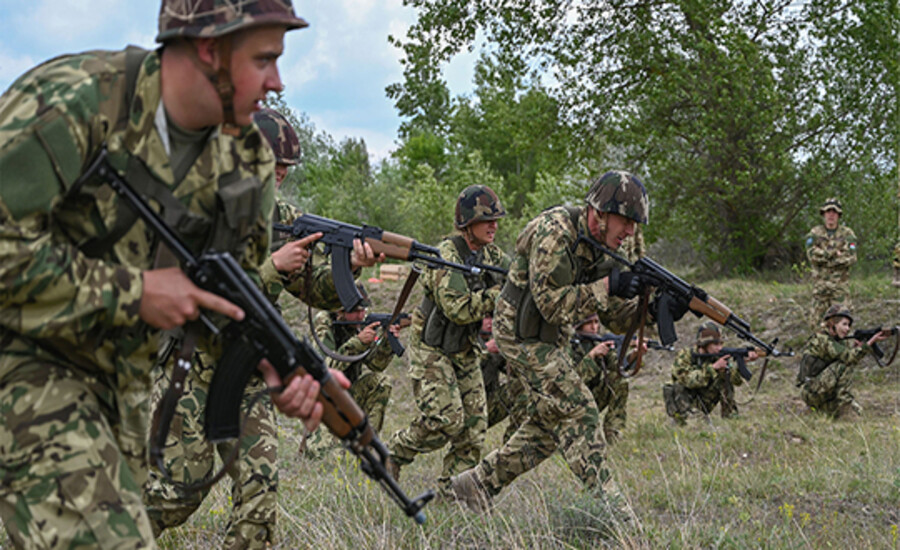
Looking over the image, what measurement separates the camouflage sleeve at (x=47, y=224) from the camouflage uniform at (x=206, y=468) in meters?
1.88

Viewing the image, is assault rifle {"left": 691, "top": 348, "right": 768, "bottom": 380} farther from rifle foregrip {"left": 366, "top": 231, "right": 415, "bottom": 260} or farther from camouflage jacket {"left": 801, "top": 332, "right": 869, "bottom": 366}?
rifle foregrip {"left": 366, "top": 231, "right": 415, "bottom": 260}

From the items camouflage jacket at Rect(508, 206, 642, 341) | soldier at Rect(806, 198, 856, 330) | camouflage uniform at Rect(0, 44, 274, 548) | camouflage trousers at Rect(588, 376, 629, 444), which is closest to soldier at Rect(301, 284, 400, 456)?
camouflage trousers at Rect(588, 376, 629, 444)

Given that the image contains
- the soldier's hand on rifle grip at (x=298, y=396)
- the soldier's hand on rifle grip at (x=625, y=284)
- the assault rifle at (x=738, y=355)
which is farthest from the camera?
the assault rifle at (x=738, y=355)

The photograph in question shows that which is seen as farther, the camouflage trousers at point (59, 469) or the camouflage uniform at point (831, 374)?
the camouflage uniform at point (831, 374)

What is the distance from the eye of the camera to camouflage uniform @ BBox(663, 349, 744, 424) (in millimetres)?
11102

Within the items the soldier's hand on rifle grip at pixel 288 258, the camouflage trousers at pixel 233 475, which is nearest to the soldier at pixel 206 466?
the camouflage trousers at pixel 233 475

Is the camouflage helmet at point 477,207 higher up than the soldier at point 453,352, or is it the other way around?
the camouflage helmet at point 477,207

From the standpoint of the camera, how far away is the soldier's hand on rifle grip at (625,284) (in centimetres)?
609

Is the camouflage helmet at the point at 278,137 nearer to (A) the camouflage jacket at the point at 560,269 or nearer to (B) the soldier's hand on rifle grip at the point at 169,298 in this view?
(A) the camouflage jacket at the point at 560,269

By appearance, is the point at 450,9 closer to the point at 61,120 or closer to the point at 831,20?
the point at 831,20

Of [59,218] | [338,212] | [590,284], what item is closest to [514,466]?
[590,284]

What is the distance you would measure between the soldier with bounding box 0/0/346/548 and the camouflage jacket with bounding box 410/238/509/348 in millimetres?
4460

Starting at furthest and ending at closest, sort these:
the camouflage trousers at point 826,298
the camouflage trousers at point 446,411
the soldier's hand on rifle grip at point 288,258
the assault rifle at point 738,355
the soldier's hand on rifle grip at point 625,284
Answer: the camouflage trousers at point 826,298, the assault rifle at point 738,355, the camouflage trousers at point 446,411, the soldier's hand on rifle grip at point 625,284, the soldier's hand on rifle grip at point 288,258

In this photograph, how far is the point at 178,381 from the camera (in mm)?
2693
